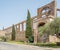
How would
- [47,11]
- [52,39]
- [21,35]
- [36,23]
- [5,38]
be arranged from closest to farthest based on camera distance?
[52,39] < [36,23] < [47,11] < [21,35] < [5,38]

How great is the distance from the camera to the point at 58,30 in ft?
106

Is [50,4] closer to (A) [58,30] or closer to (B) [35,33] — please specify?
(B) [35,33]

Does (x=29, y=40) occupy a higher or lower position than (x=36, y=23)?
lower

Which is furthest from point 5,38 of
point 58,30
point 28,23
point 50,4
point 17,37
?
point 58,30

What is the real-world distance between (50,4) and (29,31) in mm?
10702

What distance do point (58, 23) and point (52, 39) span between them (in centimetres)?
1302

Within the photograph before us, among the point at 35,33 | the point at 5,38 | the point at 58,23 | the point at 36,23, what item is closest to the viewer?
the point at 58,23

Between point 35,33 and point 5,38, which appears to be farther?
point 5,38

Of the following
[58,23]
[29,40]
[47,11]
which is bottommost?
[29,40]

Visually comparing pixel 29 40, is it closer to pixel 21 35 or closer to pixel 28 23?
pixel 28 23

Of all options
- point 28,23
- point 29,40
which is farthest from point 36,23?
point 29,40

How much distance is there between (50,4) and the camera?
54.8m

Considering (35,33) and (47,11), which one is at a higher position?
(47,11)

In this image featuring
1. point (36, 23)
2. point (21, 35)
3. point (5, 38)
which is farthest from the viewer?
point (5, 38)
